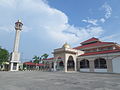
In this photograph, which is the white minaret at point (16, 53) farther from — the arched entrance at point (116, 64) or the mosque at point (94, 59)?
the arched entrance at point (116, 64)

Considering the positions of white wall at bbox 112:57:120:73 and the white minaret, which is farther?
the white minaret

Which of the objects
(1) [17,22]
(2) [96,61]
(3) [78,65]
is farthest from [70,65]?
(1) [17,22]

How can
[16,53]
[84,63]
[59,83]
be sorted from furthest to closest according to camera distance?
[16,53]
[84,63]
[59,83]

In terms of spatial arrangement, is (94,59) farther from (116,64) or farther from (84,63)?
(116,64)

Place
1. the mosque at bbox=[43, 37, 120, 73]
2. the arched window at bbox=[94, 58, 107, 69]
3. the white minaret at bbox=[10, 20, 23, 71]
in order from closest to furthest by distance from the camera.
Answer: the mosque at bbox=[43, 37, 120, 73] → the arched window at bbox=[94, 58, 107, 69] → the white minaret at bbox=[10, 20, 23, 71]

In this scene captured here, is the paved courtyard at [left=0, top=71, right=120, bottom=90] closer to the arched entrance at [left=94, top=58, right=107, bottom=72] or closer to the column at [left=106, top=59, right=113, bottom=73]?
the column at [left=106, top=59, right=113, bottom=73]

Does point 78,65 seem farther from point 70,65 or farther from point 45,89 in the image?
point 45,89

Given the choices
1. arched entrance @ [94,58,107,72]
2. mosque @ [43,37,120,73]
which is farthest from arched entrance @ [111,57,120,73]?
arched entrance @ [94,58,107,72]

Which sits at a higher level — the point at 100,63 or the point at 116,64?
the point at 100,63

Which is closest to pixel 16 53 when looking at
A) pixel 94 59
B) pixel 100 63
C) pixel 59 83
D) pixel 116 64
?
pixel 94 59

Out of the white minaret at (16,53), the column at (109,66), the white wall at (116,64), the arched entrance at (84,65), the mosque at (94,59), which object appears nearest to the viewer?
the white wall at (116,64)

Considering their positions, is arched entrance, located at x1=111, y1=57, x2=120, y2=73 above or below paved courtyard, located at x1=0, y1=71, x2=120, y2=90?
above

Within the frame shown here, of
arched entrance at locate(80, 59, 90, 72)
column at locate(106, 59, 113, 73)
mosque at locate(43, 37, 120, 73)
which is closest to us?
mosque at locate(43, 37, 120, 73)

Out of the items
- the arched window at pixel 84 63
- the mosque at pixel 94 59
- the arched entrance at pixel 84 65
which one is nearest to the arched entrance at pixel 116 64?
the mosque at pixel 94 59
